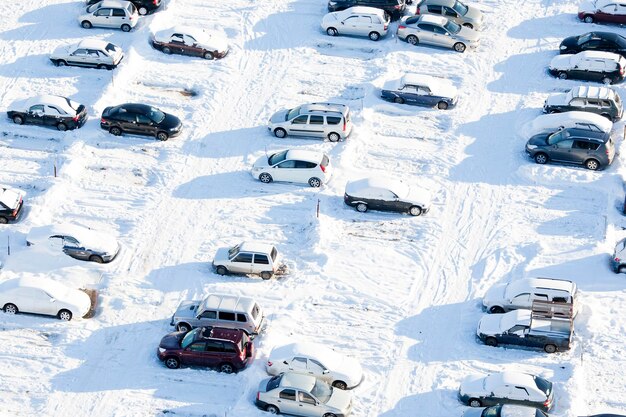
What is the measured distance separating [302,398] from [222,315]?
589 cm

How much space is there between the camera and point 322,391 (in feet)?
160

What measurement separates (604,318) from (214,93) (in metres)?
25.2

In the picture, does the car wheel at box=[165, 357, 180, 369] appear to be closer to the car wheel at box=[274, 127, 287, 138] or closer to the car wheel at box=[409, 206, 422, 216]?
the car wheel at box=[409, 206, 422, 216]

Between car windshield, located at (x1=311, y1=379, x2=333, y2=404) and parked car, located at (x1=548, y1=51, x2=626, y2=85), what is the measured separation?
27579mm

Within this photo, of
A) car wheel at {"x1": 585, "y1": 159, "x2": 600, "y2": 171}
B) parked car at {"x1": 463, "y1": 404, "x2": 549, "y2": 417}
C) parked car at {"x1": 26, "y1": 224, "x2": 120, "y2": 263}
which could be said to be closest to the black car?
parked car at {"x1": 26, "y1": 224, "x2": 120, "y2": 263}

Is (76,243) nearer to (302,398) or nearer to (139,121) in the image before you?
(139,121)

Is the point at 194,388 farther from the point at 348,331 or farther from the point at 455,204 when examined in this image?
the point at 455,204

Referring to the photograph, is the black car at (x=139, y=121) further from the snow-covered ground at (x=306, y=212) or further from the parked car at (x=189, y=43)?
the parked car at (x=189, y=43)

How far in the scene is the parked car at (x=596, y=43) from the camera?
6988 centimetres

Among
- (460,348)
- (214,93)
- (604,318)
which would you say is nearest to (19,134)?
(214,93)

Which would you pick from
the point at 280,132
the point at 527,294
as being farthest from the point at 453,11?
the point at 527,294

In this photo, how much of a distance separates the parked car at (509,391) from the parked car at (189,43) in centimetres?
2853

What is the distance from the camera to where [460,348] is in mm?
52188

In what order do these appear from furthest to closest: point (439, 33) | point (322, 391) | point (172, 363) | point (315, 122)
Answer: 1. point (439, 33)
2. point (315, 122)
3. point (172, 363)
4. point (322, 391)
